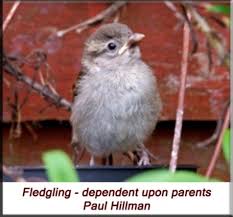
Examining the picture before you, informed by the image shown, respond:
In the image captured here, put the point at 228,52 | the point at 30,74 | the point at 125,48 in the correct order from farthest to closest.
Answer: the point at 30,74 < the point at 125,48 < the point at 228,52

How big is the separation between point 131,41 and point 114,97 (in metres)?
0.24

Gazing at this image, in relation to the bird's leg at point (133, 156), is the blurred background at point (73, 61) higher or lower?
higher

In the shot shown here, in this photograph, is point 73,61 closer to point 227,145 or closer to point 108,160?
point 108,160

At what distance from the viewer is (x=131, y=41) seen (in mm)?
2229

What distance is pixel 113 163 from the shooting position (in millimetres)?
2771

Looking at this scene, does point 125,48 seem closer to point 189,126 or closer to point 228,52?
point 189,126

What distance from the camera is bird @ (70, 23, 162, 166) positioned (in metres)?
2.35

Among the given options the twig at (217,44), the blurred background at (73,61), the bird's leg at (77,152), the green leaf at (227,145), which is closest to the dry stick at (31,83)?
the blurred background at (73,61)

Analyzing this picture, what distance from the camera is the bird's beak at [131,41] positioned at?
220 centimetres

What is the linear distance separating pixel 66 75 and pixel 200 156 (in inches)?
26.5

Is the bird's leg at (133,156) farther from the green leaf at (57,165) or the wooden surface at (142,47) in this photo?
the green leaf at (57,165)

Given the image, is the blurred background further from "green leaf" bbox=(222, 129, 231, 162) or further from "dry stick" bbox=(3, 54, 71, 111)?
"green leaf" bbox=(222, 129, 231, 162)

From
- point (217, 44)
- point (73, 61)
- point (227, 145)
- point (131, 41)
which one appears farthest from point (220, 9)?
point (73, 61)

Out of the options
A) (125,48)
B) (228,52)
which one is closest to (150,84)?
(125,48)
